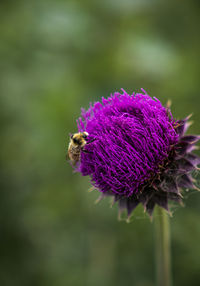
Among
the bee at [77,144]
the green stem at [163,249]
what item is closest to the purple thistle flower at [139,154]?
the bee at [77,144]

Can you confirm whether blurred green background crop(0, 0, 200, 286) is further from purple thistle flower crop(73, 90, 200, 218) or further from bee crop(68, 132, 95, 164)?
purple thistle flower crop(73, 90, 200, 218)

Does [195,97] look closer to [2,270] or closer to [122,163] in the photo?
[122,163]

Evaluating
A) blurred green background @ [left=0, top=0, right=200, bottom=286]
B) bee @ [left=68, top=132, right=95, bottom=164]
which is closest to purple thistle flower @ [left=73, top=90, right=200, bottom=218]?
bee @ [left=68, top=132, right=95, bottom=164]

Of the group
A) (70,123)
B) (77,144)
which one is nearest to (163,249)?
(77,144)

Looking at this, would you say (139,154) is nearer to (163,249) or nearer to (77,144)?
(77,144)

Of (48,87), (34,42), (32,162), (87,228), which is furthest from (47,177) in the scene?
(34,42)
